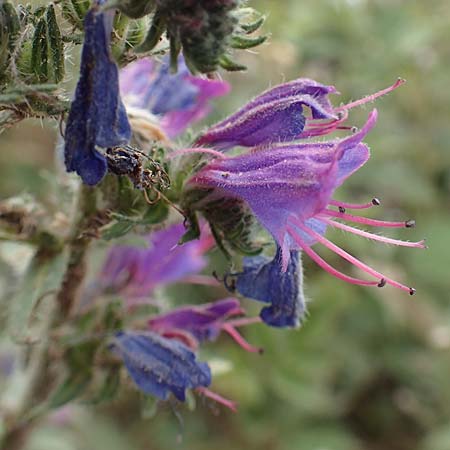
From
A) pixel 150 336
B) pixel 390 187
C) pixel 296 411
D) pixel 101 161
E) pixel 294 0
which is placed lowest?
pixel 296 411

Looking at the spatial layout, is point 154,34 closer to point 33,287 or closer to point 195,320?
point 33,287

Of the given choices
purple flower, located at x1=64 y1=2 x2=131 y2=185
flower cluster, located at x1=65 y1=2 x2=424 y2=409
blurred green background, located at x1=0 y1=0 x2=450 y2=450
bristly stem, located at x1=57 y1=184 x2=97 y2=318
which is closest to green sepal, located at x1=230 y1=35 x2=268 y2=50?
flower cluster, located at x1=65 y1=2 x2=424 y2=409

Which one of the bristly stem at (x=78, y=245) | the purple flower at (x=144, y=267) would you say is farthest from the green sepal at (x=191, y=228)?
the purple flower at (x=144, y=267)

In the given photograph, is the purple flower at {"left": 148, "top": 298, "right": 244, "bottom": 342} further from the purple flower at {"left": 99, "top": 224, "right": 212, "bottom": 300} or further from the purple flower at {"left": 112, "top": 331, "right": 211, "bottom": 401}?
the purple flower at {"left": 99, "top": 224, "right": 212, "bottom": 300}

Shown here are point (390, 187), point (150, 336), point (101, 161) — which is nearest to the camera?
point (101, 161)

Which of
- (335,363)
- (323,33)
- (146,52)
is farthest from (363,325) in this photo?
(146,52)

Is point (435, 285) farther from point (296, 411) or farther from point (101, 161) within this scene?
point (101, 161)

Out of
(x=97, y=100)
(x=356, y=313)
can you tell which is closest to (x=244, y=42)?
(x=97, y=100)
